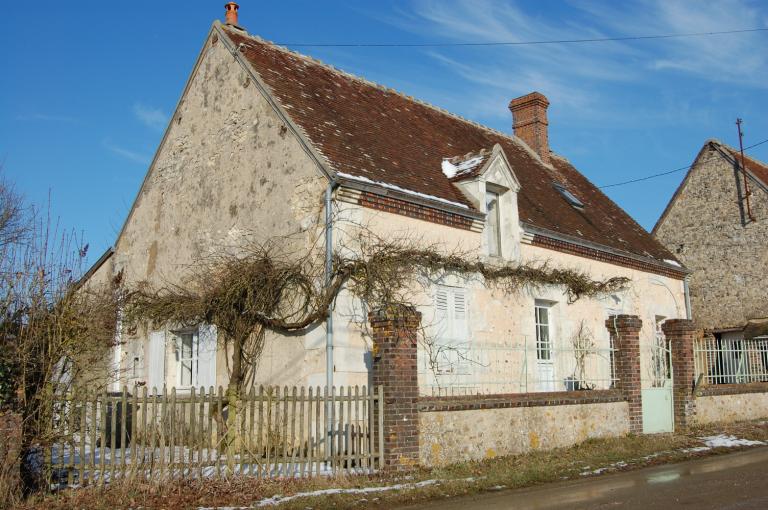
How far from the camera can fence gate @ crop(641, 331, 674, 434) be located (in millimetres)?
14812

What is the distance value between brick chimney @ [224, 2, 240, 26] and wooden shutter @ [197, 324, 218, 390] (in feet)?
22.4

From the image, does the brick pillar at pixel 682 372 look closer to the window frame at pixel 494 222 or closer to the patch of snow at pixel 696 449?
the patch of snow at pixel 696 449

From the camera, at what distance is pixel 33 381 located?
338 inches

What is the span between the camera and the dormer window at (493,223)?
50.7 feet

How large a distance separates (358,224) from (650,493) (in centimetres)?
617

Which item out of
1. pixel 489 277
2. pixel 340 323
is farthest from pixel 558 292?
pixel 340 323

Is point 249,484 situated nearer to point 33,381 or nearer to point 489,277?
point 33,381

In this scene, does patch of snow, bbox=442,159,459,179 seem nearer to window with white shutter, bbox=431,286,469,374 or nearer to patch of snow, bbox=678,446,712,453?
window with white shutter, bbox=431,286,469,374

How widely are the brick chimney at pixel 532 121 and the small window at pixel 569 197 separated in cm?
231

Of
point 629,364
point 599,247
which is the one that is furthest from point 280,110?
point 599,247

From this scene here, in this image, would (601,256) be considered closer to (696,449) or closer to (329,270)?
(696,449)

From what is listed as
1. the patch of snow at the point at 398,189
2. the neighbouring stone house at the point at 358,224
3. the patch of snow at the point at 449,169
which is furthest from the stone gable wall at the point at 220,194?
the patch of snow at the point at 449,169

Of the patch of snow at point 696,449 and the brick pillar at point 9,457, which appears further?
the patch of snow at point 696,449

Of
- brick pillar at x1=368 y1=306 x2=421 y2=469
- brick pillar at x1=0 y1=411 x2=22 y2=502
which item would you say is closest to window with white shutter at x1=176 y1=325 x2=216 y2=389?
brick pillar at x1=368 y1=306 x2=421 y2=469
